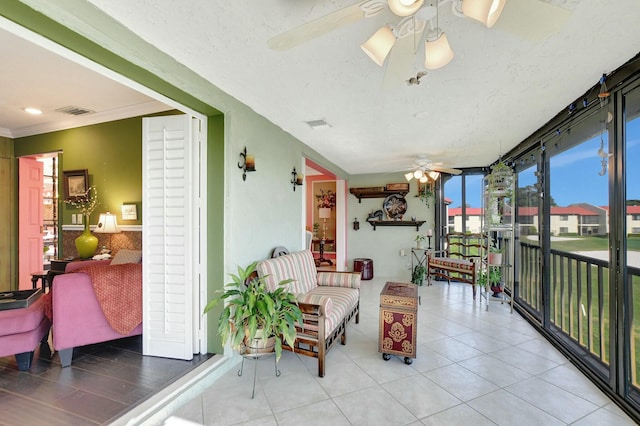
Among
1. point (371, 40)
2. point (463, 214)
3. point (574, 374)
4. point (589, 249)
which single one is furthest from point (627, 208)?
point (463, 214)

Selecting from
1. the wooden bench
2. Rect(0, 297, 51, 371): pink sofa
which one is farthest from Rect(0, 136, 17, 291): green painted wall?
the wooden bench

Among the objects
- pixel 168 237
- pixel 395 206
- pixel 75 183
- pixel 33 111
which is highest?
pixel 33 111

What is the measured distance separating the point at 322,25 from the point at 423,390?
2.48 metres

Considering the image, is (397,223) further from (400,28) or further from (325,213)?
(400,28)

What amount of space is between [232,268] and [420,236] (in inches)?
190

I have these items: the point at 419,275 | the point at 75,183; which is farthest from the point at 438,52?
the point at 419,275

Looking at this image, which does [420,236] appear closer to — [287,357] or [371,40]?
[287,357]

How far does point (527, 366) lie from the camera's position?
2.54 meters

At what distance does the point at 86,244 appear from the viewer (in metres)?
3.63

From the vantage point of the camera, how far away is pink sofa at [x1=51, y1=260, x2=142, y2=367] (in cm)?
229

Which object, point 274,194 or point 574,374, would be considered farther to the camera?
point 274,194

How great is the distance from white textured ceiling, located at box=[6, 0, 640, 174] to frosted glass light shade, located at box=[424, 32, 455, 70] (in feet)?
0.72

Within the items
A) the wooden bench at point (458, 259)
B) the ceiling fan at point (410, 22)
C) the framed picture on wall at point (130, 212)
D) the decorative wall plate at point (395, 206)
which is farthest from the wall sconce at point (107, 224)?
the wooden bench at point (458, 259)

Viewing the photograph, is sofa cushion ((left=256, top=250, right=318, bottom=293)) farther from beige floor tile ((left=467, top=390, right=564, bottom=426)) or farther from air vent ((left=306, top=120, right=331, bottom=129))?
beige floor tile ((left=467, top=390, right=564, bottom=426))
